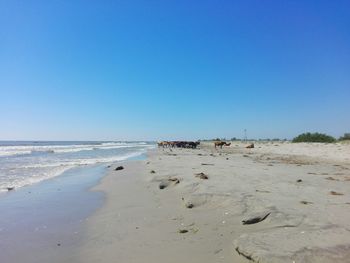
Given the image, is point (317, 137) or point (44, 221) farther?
point (317, 137)

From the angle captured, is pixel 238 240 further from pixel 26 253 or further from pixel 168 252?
pixel 26 253

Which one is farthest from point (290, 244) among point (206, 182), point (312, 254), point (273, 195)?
point (206, 182)

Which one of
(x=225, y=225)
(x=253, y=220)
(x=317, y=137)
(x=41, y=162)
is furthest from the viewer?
(x=317, y=137)

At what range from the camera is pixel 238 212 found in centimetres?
738

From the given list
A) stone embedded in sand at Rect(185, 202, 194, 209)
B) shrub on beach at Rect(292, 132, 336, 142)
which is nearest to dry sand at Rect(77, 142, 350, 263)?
stone embedded in sand at Rect(185, 202, 194, 209)

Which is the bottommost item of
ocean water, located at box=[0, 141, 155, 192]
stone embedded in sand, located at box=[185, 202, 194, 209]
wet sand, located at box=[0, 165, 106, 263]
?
wet sand, located at box=[0, 165, 106, 263]

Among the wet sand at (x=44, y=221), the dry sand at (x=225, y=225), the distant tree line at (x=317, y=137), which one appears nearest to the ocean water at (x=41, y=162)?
the wet sand at (x=44, y=221)

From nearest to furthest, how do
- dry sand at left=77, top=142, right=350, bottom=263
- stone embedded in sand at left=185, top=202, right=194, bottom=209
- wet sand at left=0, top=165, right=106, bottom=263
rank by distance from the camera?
1. dry sand at left=77, top=142, right=350, bottom=263
2. wet sand at left=0, top=165, right=106, bottom=263
3. stone embedded in sand at left=185, top=202, right=194, bottom=209

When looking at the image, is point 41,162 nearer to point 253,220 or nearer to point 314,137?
point 253,220

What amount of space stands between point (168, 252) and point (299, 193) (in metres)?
4.85

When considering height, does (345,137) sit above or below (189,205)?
above

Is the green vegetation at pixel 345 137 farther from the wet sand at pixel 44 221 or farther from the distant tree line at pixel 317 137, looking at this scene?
the wet sand at pixel 44 221

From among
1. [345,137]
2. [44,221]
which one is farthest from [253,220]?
[345,137]

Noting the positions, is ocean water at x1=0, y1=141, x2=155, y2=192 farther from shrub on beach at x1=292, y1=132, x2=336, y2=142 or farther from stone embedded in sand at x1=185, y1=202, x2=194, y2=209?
shrub on beach at x1=292, y1=132, x2=336, y2=142
